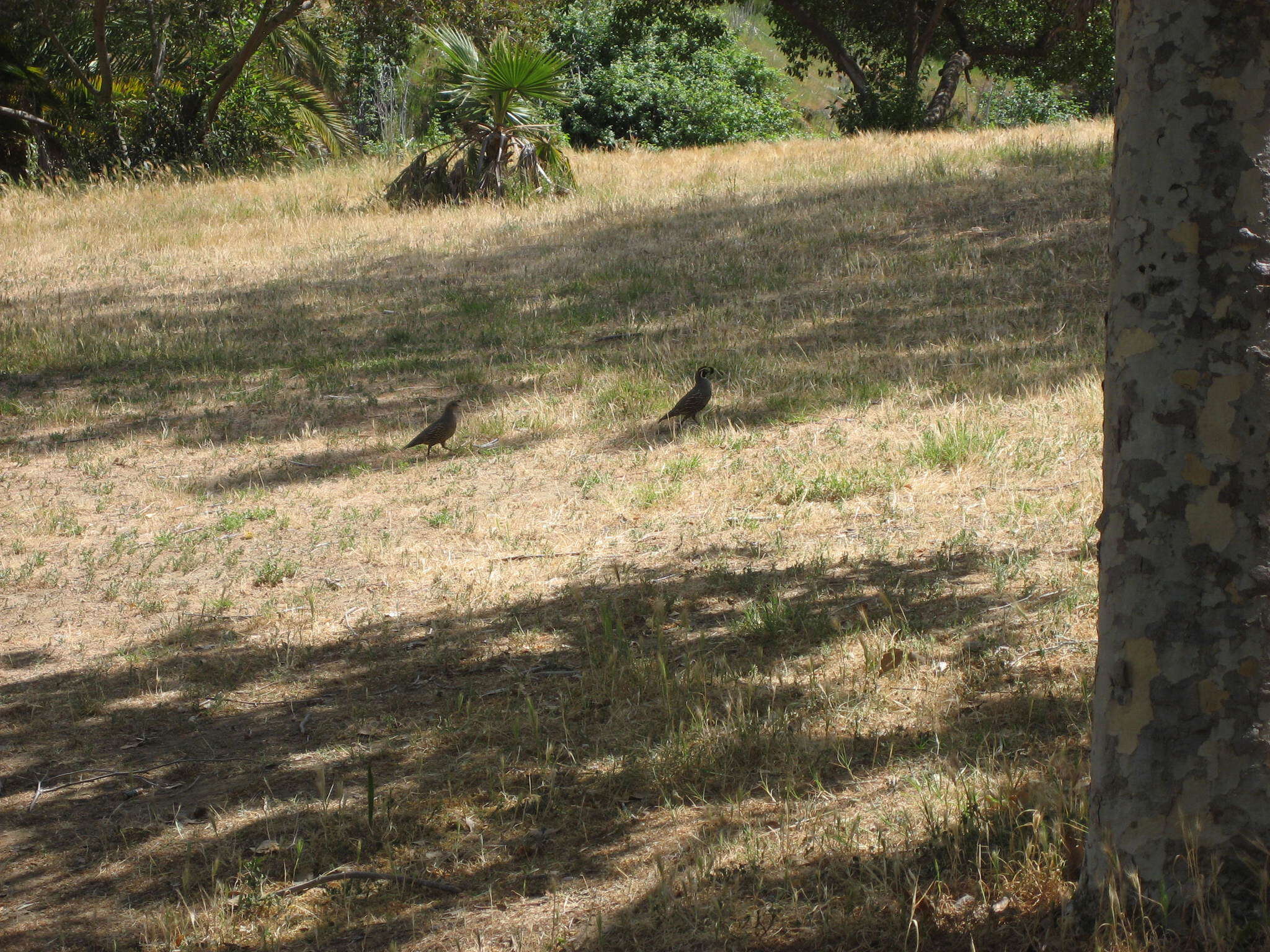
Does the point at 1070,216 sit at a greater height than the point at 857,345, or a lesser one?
greater

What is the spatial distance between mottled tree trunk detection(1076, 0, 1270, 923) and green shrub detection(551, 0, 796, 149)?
30.0 metres

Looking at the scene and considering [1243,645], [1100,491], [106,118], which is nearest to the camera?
[1243,645]

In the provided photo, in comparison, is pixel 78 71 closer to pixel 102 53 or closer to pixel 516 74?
pixel 102 53

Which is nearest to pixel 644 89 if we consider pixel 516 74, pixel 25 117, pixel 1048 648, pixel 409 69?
pixel 409 69

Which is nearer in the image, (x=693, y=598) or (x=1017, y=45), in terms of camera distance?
(x=693, y=598)

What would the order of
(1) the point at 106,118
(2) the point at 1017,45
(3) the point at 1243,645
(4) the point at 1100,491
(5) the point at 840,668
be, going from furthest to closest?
(2) the point at 1017,45, (1) the point at 106,118, (4) the point at 1100,491, (5) the point at 840,668, (3) the point at 1243,645

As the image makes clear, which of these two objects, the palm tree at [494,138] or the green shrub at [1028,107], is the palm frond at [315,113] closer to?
the palm tree at [494,138]

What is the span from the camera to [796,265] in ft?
43.4

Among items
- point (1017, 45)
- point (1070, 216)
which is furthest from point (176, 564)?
point (1017, 45)

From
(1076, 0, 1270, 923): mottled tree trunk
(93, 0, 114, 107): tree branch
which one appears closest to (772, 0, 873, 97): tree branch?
(93, 0, 114, 107): tree branch

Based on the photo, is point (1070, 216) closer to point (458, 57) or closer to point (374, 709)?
point (458, 57)

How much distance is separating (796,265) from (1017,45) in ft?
76.6

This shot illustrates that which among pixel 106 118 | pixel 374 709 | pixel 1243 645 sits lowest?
pixel 374 709

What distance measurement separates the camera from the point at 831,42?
3127 cm
